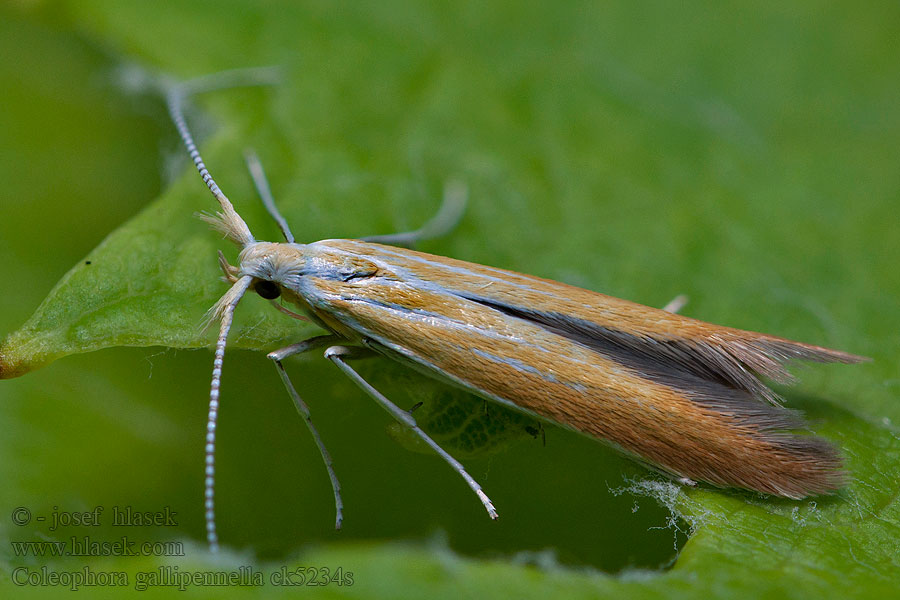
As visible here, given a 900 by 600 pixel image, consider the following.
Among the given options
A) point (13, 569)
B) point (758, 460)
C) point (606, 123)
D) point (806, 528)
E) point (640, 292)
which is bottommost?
point (13, 569)

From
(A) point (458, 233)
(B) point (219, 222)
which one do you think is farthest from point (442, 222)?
(B) point (219, 222)

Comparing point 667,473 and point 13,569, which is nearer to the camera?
point 13,569

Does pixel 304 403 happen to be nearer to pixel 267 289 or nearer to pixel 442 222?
pixel 267 289

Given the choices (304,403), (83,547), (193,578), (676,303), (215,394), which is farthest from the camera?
(676,303)

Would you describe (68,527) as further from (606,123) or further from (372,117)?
(606,123)

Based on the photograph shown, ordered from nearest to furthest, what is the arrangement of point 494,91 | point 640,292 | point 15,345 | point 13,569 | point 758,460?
point 13,569
point 15,345
point 758,460
point 640,292
point 494,91

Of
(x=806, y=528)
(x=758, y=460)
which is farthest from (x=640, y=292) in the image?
(x=806, y=528)

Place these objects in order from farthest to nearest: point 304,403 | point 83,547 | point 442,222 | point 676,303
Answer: point 442,222 → point 676,303 → point 304,403 → point 83,547

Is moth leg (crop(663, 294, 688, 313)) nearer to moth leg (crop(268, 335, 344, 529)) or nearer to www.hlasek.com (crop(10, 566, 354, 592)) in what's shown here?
moth leg (crop(268, 335, 344, 529))

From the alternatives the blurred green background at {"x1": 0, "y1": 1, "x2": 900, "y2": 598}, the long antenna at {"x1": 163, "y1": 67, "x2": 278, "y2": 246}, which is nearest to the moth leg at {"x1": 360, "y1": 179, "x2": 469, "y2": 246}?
the blurred green background at {"x1": 0, "y1": 1, "x2": 900, "y2": 598}
